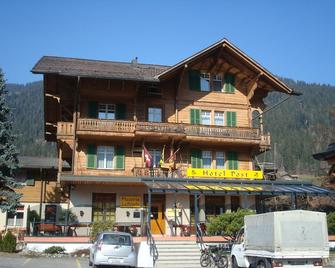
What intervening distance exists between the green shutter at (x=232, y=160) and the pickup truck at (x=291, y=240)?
55.8ft

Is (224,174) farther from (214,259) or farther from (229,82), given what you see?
(214,259)

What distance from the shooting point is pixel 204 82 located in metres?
35.6

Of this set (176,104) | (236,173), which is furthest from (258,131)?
(176,104)

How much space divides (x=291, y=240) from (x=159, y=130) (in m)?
16.5

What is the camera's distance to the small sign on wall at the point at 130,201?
103 feet

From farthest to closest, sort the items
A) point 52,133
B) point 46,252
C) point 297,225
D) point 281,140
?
1. point 281,140
2. point 52,133
3. point 46,252
4. point 297,225

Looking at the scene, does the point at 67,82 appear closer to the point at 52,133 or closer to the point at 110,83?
the point at 110,83

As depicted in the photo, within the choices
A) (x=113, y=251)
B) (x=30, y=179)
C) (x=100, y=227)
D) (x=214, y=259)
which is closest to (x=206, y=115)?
(x=100, y=227)

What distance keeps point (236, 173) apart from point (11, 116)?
1541 centimetres

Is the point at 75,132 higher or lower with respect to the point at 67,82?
lower

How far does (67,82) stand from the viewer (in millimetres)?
32219

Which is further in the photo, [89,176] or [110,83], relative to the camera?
[110,83]

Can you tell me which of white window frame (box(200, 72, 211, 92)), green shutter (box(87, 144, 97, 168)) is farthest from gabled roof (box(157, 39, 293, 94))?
green shutter (box(87, 144, 97, 168))

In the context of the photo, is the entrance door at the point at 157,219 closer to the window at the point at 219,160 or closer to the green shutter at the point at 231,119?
the window at the point at 219,160
